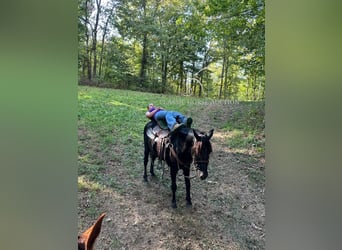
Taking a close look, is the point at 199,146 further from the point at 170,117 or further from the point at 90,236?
the point at 90,236

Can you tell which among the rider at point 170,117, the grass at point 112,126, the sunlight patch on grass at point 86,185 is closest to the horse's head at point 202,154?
the rider at point 170,117

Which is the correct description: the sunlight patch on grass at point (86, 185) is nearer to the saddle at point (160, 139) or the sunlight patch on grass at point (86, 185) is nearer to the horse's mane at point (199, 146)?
the saddle at point (160, 139)

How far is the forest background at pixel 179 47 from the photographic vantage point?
191 cm

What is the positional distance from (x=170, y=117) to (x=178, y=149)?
19 centimetres

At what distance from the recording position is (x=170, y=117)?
194 cm

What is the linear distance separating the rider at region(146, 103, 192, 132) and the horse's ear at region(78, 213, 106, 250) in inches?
25.1

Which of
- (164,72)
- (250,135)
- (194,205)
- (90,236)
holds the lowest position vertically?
(90,236)

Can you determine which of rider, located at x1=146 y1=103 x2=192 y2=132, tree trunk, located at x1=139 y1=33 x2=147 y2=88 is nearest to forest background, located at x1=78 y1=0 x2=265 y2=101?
tree trunk, located at x1=139 y1=33 x2=147 y2=88

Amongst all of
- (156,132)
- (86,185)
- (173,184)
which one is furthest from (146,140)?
(86,185)

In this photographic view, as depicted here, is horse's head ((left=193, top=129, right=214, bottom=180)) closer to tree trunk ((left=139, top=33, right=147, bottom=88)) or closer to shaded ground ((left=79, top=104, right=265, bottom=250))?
shaded ground ((left=79, top=104, right=265, bottom=250))

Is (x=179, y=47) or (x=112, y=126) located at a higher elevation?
(x=179, y=47)

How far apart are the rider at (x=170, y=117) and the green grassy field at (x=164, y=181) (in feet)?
0.11
